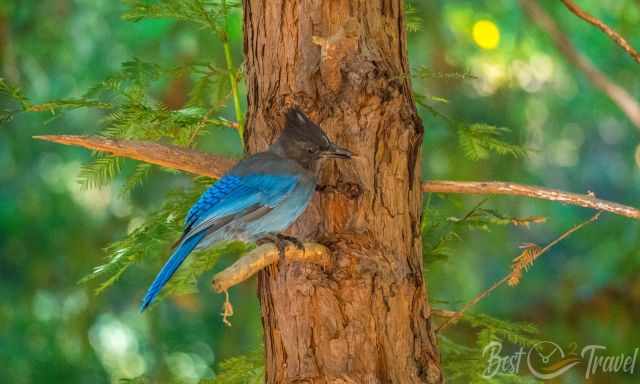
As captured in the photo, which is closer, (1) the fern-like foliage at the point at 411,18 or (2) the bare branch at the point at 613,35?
(2) the bare branch at the point at 613,35

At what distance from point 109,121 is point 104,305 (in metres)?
3.93

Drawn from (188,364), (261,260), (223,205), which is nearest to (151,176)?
(188,364)

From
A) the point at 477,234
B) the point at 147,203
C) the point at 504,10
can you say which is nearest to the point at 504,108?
the point at 504,10

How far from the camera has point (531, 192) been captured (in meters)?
3.02

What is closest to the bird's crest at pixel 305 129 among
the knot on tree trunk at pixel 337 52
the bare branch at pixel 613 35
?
the knot on tree trunk at pixel 337 52

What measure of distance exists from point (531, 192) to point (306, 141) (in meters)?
0.65

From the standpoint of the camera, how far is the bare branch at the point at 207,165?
283cm

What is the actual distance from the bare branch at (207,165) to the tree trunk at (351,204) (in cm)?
15

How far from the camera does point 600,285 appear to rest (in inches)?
208

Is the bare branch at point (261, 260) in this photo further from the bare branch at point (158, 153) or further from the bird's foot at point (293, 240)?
the bare branch at point (158, 153)

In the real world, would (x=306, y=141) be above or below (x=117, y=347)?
above

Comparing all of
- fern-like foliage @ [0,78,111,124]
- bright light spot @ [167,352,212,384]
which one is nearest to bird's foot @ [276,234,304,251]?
fern-like foliage @ [0,78,111,124]

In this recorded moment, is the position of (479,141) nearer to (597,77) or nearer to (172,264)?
(597,77)

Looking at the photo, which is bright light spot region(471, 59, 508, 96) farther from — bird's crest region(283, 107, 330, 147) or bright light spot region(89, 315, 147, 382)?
bird's crest region(283, 107, 330, 147)
